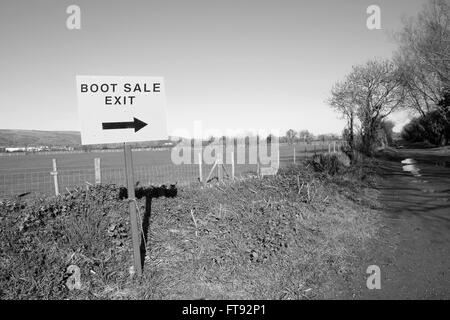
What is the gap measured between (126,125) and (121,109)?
217mm

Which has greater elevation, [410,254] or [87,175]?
[87,175]

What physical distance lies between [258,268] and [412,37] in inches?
1252

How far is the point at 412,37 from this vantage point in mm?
27422

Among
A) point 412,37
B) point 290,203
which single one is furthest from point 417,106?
point 290,203

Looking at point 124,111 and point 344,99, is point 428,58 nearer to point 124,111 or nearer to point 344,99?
point 344,99

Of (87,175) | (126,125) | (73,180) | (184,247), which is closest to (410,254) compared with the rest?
(184,247)

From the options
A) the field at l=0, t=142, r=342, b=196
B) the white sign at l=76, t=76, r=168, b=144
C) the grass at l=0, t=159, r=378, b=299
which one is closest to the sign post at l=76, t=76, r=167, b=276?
the white sign at l=76, t=76, r=168, b=144

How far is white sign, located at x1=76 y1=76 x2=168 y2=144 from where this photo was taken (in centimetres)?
365

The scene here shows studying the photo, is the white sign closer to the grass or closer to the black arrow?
the black arrow

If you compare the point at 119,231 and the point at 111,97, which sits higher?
the point at 111,97

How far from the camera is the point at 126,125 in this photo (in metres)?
3.83
